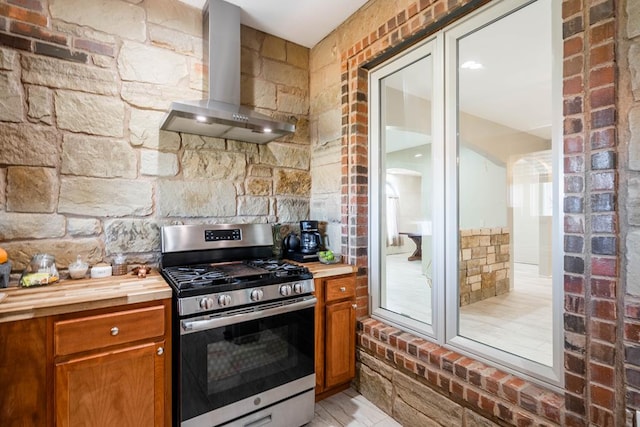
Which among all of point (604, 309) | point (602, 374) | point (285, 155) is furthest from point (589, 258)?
point (285, 155)

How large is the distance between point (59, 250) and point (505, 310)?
2.72 meters

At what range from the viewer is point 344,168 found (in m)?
2.50

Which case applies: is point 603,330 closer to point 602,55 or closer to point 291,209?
point 602,55

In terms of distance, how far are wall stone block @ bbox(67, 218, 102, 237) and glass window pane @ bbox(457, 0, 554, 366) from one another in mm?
2275

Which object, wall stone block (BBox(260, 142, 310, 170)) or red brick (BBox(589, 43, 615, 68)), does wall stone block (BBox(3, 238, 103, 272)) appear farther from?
red brick (BBox(589, 43, 615, 68))

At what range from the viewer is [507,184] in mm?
1830

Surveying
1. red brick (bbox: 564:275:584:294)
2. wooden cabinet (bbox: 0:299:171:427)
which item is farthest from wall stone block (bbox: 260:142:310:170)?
red brick (bbox: 564:275:584:294)

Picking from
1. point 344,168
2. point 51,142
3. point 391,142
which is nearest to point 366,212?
point 344,168

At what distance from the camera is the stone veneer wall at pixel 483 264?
192 centimetres

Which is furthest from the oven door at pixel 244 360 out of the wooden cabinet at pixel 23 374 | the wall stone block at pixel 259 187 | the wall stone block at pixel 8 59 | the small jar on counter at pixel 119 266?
the wall stone block at pixel 8 59

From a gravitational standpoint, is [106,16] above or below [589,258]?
above

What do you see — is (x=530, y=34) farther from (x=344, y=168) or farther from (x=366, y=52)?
(x=344, y=168)

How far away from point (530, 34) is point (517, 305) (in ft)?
4.85

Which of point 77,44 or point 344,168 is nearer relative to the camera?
point 77,44
